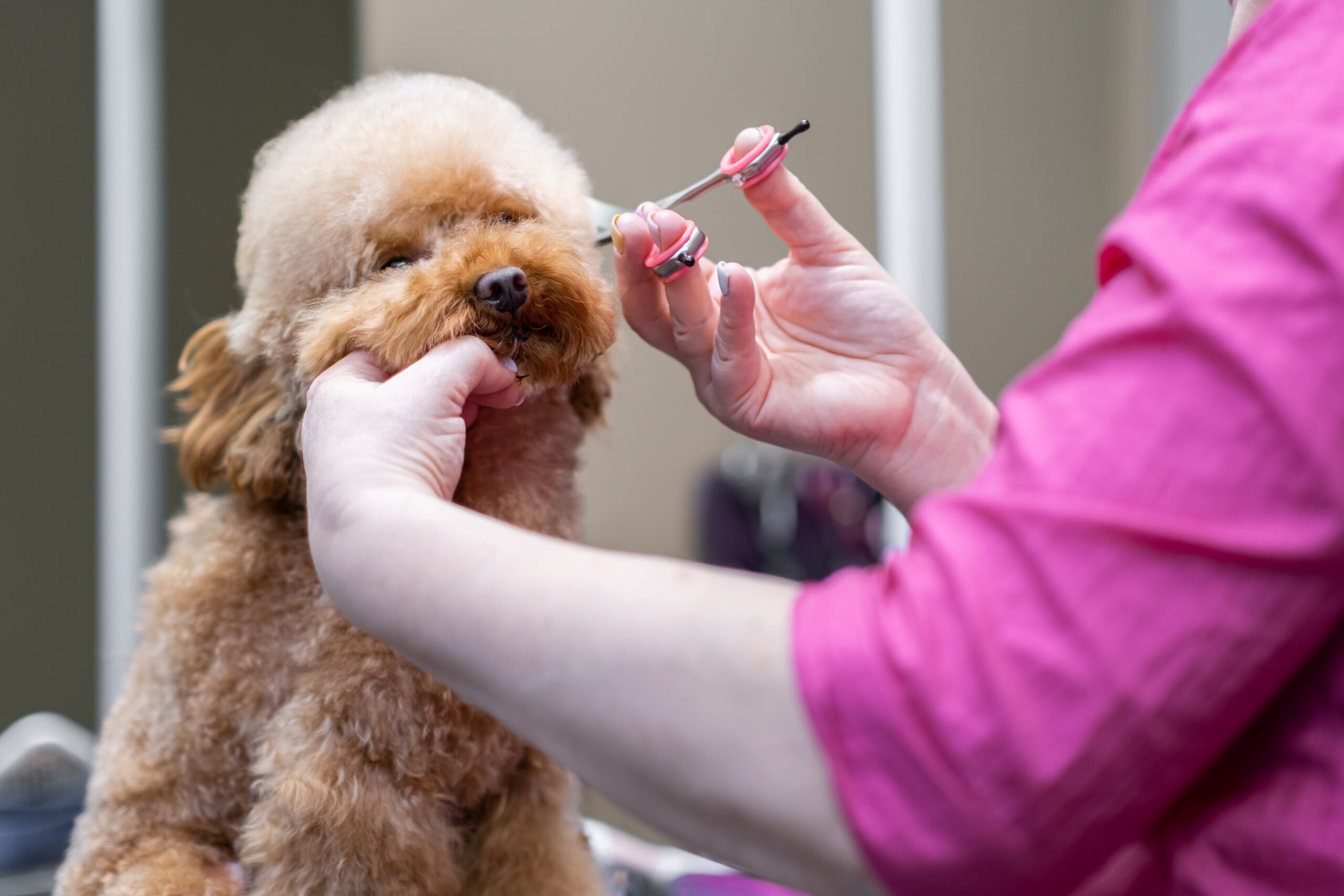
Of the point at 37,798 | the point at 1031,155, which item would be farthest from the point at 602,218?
the point at 37,798

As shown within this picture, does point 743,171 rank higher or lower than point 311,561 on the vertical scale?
higher

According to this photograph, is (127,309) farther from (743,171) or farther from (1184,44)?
(1184,44)

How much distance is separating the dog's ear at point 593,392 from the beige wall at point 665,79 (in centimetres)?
3

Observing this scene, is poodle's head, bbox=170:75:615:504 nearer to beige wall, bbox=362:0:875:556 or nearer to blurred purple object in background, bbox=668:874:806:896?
beige wall, bbox=362:0:875:556

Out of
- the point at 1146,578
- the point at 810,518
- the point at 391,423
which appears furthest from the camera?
the point at 810,518

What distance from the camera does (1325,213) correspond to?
0.82ft

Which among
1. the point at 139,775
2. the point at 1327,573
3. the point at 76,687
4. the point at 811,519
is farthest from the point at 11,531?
the point at 1327,573

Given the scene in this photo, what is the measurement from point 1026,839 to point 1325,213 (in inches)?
7.9

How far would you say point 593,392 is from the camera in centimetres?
57

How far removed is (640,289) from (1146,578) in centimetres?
38

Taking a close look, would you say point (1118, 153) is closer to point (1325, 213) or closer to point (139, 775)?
point (1325, 213)

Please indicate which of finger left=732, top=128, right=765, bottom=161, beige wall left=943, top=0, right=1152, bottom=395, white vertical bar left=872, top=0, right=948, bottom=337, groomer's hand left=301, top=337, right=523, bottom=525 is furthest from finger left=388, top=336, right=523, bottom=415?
beige wall left=943, top=0, right=1152, bottom=395

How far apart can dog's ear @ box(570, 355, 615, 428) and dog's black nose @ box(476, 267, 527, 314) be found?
0.31 feet

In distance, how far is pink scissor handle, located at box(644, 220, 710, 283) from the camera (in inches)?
20.5
